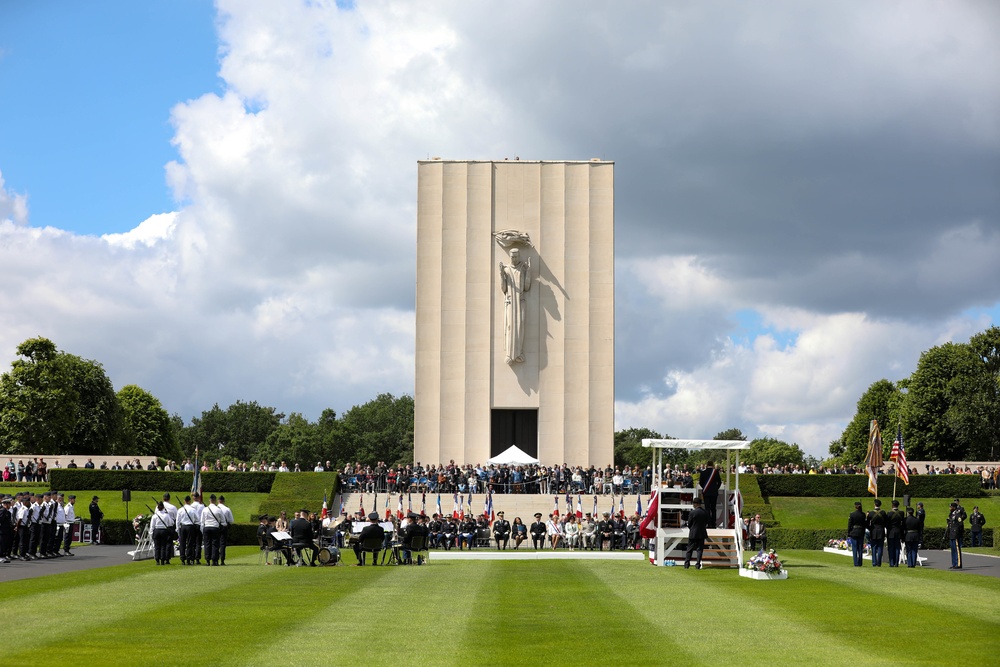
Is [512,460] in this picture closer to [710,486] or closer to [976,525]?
[976,525]

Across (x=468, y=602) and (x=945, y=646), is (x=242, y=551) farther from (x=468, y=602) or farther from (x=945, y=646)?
(x=945, y=646)

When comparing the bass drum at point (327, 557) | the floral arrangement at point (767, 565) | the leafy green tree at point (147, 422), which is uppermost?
the leafy green tree at point (147, 422)

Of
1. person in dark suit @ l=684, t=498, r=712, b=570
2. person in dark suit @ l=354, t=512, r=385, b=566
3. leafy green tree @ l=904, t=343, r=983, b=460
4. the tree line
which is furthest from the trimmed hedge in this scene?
leafy green tree @ l=904, t=343, r=983, b=460

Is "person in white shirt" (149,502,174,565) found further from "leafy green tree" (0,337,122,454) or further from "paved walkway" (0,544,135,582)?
"leafy green tree" (0,337,122,454)

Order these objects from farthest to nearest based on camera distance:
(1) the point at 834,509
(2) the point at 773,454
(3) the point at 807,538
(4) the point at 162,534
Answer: (2) the point at 773,454 → (1) the point at 834,509 → (3) the point at 807,538 → (4) the point at 162,534

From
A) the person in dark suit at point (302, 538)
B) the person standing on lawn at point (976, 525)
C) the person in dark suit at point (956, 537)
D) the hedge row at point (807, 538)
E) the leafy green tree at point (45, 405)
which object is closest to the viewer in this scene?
the person in dark suit at point (302, 538)

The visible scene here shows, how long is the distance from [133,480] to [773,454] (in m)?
83.2

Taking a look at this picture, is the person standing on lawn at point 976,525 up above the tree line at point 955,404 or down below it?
below

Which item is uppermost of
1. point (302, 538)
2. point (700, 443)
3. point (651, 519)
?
point (700, 443)

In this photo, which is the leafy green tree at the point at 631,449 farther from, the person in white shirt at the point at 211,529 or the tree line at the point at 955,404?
the person in white shirt at the point at 211,529

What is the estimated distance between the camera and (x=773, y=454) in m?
122

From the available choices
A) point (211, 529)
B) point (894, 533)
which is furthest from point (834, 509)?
point (211, 529)

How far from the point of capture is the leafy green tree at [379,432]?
125 m

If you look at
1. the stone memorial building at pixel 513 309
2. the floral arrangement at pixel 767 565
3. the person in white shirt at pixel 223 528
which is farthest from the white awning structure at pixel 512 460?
the floral arrangement at pixel 767 565
